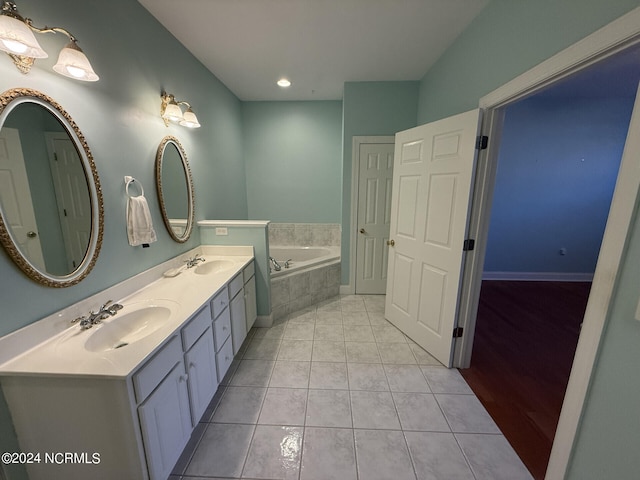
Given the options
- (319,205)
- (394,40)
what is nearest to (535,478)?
(394,40)

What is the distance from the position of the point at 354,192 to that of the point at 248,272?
5.49ft

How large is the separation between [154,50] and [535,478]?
3.48 m

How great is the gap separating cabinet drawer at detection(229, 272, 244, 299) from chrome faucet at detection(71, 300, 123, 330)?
68 centimetres

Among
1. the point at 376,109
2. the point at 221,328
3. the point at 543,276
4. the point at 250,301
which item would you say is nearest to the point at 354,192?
the point at 376,109

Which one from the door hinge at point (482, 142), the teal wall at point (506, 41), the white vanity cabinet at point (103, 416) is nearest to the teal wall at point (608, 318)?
the teal wall at point (506, 41)

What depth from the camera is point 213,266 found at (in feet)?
7.56

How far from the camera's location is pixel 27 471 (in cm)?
108

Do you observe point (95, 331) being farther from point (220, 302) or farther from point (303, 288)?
point (303, 288)

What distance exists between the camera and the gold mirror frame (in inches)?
39.6

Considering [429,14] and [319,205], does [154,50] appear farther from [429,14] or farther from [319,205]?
[319,205]

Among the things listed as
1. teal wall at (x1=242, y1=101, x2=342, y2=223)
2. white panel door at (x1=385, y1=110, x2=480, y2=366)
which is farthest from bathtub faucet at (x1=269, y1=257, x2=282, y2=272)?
white panel door at (x1=385, y1=110, x2=480, y2=366)

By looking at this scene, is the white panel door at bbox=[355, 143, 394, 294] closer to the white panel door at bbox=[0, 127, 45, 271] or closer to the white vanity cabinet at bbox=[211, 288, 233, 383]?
the white vanity cabinet at bbox=[211, 288, 233, 383]

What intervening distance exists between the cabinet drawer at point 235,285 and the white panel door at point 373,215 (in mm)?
1710

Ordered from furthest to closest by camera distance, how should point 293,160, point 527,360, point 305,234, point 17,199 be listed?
point 305,234 → point 293,160 → point 527,360 → point 17,199
